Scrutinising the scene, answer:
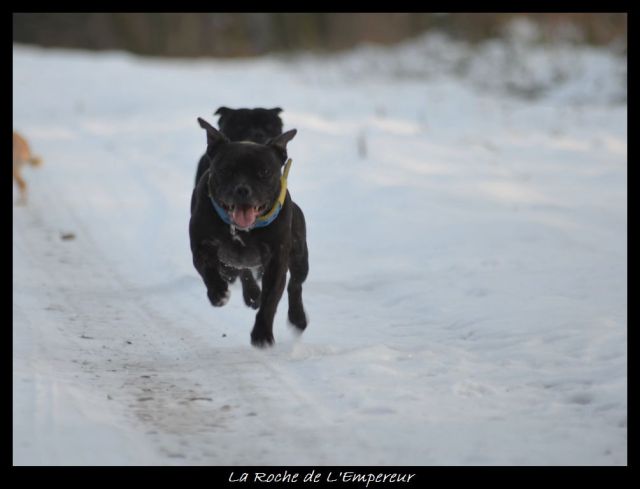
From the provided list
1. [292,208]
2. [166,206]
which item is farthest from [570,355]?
[166,206]

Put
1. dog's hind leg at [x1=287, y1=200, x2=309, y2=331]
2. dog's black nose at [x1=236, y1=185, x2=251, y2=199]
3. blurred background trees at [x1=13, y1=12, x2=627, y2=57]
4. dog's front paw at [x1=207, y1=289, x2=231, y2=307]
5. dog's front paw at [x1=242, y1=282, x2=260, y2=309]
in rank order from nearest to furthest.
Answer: dog's black nose at [x1=236, y1=185, x2=251, y2=199], dog's front paw at [x1=207, y1=289, x2=231, y2=307], dog's hind leg at [x1=287, y1=200, x2=309, y2=331], dog's front paw at [x1=242, y1=282, x2=260, y2=309], blurred background trees at [x1=13, y1=12, x2=627, y2=57]

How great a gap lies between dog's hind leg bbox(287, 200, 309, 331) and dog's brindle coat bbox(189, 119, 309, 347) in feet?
1.11

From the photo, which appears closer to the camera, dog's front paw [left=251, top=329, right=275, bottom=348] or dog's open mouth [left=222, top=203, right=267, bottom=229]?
dog's open mouth [left=222, top=203, right=267, bottom=229]

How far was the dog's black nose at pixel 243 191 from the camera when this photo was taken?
5.88 meters

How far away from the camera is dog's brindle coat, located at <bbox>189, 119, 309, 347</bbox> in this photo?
6000mm

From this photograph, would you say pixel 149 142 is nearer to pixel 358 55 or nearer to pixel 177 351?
pixel 177 351

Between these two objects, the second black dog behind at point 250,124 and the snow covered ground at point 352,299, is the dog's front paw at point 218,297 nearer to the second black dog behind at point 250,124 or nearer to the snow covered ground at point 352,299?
the snow covered ground at point 352,299

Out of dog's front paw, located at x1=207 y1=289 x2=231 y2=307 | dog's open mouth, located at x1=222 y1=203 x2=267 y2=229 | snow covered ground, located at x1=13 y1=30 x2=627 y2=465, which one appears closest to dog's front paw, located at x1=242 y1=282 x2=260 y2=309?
snow covered ground, located at x1=13 y1=30 x2=627 y2=465

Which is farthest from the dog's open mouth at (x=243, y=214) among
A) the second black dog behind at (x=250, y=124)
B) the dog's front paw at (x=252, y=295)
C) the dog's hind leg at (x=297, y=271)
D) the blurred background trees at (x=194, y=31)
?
the blurred background trees at (x=194, y=31)

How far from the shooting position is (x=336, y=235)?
10.3 meters

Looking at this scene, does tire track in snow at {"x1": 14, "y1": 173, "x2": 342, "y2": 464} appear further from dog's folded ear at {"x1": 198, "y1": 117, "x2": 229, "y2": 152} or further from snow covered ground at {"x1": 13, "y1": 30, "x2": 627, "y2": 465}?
dog's folded ear at {"x1": 198, "y1": 117, "x2": 229, "y2": 152}

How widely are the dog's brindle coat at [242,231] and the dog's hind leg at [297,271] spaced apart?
34 centimetres

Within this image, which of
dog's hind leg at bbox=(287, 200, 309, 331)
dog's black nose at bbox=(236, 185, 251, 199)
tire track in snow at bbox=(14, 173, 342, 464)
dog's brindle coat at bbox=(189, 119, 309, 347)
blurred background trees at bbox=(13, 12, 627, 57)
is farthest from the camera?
blurred background trees at bbox=(13, 12, 627, 57)
